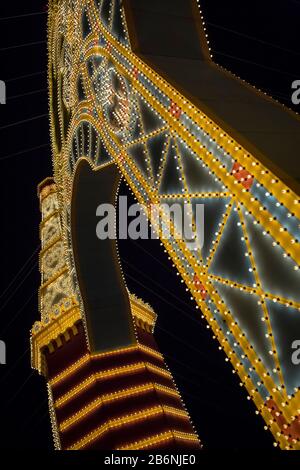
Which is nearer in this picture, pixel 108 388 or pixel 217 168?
pixel 217 168

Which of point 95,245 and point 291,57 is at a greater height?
point 291,57

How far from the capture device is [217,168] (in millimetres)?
Answer: 4633

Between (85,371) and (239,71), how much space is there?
879 centimetres

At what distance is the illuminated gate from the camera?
378 cm

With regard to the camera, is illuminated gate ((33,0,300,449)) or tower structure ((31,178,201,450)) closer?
illuminated gate ((33,0,300,449))

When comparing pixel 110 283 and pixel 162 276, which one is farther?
pixel 162 276

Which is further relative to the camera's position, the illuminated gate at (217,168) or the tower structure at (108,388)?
the tower structure at (108,388)

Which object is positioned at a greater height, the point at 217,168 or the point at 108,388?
the point at 217,168

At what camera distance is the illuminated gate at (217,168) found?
149 inches

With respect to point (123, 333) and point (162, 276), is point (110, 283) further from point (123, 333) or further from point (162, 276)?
point (162, 276)

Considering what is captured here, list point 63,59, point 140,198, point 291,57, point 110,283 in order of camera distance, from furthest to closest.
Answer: point 63,59 → point 110,283 → point 291,57 → point 140,198

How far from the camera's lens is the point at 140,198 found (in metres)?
6.54
